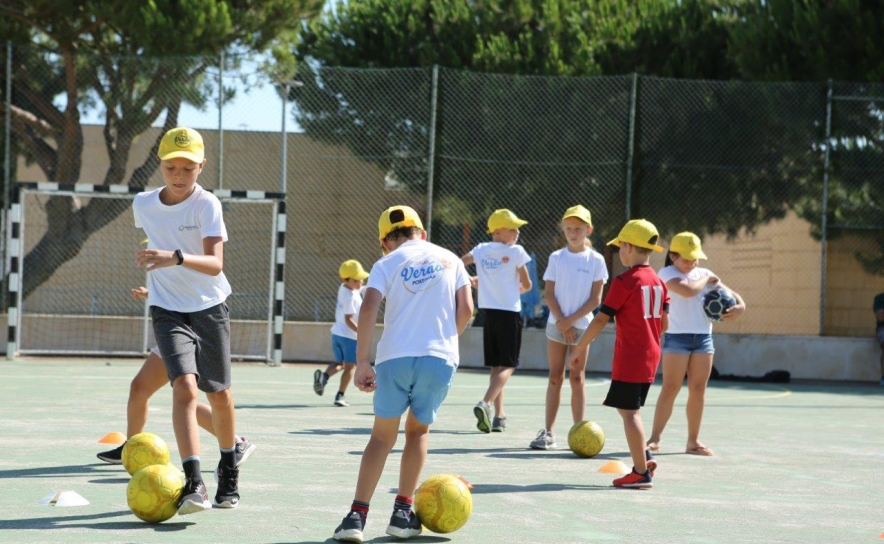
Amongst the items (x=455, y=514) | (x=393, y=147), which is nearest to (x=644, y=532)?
(x=455, y=514)

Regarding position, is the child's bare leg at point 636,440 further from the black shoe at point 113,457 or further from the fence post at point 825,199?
the fence post at point 825,199

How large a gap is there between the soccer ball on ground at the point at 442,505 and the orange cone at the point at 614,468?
8.25 feet

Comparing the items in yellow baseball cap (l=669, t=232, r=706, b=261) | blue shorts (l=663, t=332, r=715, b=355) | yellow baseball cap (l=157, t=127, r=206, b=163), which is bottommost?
blue shorts (l=663, t=332, r=715, b=355)

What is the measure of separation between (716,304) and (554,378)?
1.37 metres

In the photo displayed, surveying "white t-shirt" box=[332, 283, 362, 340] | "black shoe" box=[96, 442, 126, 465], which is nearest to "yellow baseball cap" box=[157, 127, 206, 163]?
"black shoe" box=[96, 442, 126, 465]

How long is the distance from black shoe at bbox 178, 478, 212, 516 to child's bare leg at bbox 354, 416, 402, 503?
30.5 inches

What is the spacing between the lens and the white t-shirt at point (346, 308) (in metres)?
12.5

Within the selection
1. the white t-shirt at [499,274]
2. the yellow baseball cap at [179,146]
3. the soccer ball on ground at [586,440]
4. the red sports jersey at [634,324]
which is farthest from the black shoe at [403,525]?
the white t-shirt at [499,274]

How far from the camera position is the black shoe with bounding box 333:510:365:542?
5.35 m

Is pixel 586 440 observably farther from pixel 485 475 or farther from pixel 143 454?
pixel 143 454

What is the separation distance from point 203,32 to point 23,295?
4953 millimetres

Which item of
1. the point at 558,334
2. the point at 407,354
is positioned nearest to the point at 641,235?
the point at 558,334

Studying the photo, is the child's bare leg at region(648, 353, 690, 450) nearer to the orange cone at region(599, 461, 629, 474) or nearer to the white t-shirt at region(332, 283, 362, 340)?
the orange cone at region(599, 461, 629, 474)

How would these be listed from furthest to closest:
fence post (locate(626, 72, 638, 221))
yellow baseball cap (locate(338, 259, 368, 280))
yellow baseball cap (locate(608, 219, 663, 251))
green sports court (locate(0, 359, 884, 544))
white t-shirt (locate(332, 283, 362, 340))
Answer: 1. fence post (locate(626, 72, 638, 221))
2. yellow baseball cap (locate(338, 259, 368, 280))
3. white t-shirt (locate(332, 283, 362, 340))
4. yellow baseball cap (locate(608, 219, 663, 251))
5. green sports court (locate(0, 359, 884, 544))
